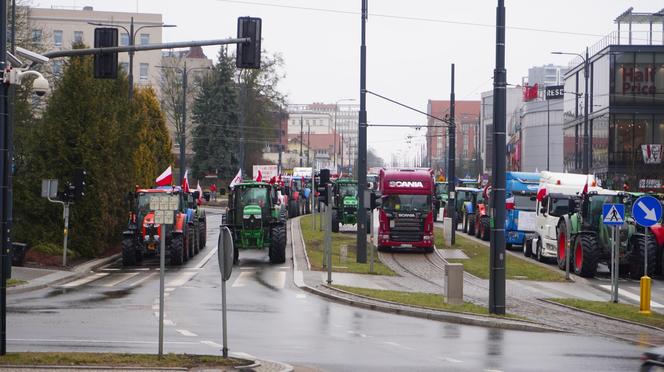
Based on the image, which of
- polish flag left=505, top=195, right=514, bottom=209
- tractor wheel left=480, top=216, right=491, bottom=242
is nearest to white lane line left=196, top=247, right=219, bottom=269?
polish flag left=505, top=195, right=514, bottom=209

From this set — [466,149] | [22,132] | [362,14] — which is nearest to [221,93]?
[22,132]

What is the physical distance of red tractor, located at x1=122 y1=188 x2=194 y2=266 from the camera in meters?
36.2

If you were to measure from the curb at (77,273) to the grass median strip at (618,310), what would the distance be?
13.5 metres

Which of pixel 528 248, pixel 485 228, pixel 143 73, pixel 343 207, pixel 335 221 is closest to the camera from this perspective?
pixel 528 248

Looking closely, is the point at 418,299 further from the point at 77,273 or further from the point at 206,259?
the point at 206,259

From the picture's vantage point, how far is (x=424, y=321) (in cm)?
2238

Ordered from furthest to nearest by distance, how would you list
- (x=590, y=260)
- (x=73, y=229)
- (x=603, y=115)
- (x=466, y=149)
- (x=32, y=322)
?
(x=466, y=149) < (x=603, y=115) < (x=73, y=229) < (x=590, y=260) < (x=32, y=322)

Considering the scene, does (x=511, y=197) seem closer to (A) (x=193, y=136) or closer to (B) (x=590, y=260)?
(B) (x=590, y=260)

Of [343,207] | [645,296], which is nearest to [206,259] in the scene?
[343,207]

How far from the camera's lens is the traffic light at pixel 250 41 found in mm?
21391

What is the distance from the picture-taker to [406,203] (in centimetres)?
4206

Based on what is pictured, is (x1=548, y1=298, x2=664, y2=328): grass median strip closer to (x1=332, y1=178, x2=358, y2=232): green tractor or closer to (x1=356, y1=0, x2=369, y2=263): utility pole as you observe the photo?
(x1=356, y1=0, x2=369, y2=263): utility pole

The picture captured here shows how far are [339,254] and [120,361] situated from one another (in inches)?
1028

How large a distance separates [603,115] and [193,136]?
37884mm
